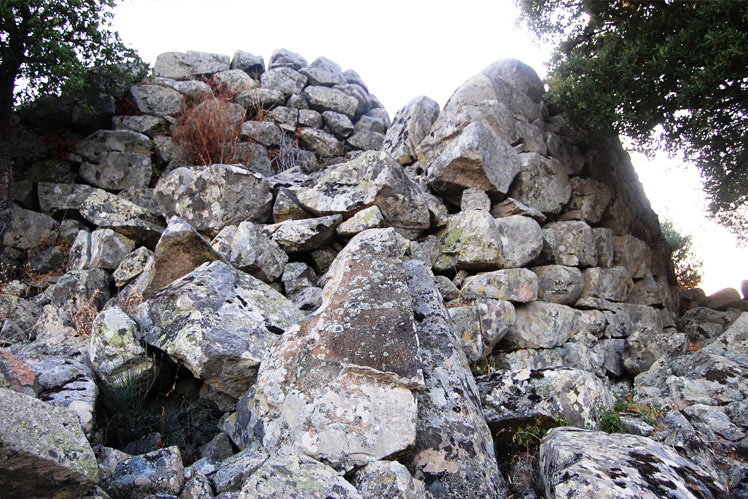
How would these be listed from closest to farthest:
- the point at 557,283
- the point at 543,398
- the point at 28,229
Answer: the point at 543,398
the point at 557,283
the point at 28,229

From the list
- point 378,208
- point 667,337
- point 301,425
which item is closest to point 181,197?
point 378,208

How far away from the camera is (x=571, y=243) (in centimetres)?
792

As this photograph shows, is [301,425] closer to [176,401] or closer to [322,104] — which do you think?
[176,401]

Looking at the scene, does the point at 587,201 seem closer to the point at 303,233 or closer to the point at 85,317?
the point at 303,233

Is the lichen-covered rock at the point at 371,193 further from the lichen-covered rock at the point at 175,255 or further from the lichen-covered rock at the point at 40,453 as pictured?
the lichen-covered rock at the point at 40,453

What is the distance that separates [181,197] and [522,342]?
5125 mm

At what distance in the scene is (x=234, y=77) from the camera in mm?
11531

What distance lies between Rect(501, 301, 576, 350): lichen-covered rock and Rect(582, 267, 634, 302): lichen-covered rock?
3.91 feet

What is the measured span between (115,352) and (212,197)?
10.2 feet

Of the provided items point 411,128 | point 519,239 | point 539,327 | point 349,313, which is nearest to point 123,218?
A: point 349,313

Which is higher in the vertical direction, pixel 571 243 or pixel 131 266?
pixel 571 243

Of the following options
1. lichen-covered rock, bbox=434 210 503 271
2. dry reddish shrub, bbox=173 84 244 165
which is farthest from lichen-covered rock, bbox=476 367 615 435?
dry reddish shrub, bbox=173 84 244 165

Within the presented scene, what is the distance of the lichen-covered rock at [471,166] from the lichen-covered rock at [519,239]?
58 centimetres

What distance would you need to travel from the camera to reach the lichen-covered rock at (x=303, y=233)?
5984mm
